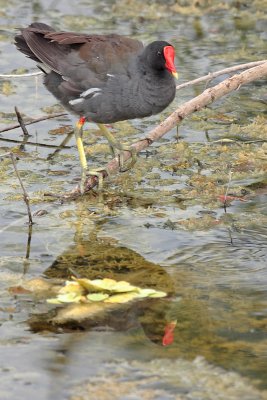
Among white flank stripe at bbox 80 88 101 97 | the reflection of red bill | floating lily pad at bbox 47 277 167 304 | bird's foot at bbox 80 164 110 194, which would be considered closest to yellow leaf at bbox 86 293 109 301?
floating lily pad at bbox 47 277 167 304

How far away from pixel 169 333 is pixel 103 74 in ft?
6.22

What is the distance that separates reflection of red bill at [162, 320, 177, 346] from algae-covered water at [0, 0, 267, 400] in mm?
12

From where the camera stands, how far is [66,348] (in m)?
3.81

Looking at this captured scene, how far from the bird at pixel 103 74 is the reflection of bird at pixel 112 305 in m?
0.73

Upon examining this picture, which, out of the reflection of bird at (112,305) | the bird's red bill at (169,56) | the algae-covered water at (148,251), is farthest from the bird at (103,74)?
the reflection of bird at (112,305)

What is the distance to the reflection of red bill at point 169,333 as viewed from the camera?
3.88m

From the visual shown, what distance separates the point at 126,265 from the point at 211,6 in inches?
203

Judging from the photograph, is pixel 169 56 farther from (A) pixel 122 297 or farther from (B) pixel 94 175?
(A) pixel 122 297

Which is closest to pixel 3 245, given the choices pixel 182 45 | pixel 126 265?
pixel 126 265

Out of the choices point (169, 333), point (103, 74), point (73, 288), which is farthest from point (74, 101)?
point (169, 333)

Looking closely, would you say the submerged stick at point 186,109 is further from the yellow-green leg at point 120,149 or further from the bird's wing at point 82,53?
the bird's wing at point 82,53

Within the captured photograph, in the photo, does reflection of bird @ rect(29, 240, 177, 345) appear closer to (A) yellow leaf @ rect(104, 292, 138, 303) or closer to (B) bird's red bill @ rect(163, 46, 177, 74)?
(A) yellow leaf @ rect(104, 292, 138, 303)

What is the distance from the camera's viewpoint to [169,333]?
396 centimetres

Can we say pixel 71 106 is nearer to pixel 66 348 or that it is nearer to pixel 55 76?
pixel 55 76
